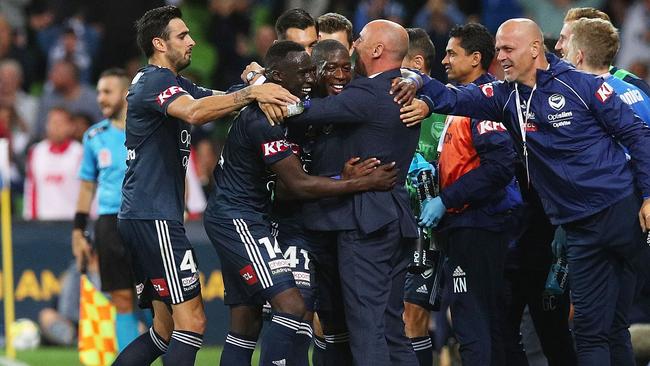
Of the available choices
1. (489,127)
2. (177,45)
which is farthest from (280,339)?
(489,127)

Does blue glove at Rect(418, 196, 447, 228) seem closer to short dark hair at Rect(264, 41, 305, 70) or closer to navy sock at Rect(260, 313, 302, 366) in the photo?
navy sock at Rect(260, 313, 302, 366)

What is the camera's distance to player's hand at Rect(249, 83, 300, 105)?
286 inches

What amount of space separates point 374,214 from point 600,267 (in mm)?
1399

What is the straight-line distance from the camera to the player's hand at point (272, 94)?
7270 millimetres

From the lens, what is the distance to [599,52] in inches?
323

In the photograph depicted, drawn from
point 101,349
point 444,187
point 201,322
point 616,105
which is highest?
point 616,105

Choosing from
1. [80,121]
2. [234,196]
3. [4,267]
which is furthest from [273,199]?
[80,121]

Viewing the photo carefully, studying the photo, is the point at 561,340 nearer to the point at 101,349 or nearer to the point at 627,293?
the point at 627,293

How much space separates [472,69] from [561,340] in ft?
6.24

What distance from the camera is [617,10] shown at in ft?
50.0

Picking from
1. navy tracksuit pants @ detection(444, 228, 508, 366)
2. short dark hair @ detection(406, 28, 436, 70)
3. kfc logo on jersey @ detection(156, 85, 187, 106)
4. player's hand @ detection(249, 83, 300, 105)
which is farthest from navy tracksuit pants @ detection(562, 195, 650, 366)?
kfc logo on jersey @ detection(156, 85, 187, 106)

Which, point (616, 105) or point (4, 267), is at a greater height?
point (616, 105)

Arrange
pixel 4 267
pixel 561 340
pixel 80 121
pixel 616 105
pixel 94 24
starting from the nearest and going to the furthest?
pixel 616 105
pixel 561 340
pixel 4 267
pixel 80 121
pixel 94 24

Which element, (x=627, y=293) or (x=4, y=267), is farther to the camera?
(x=4, y=267)
